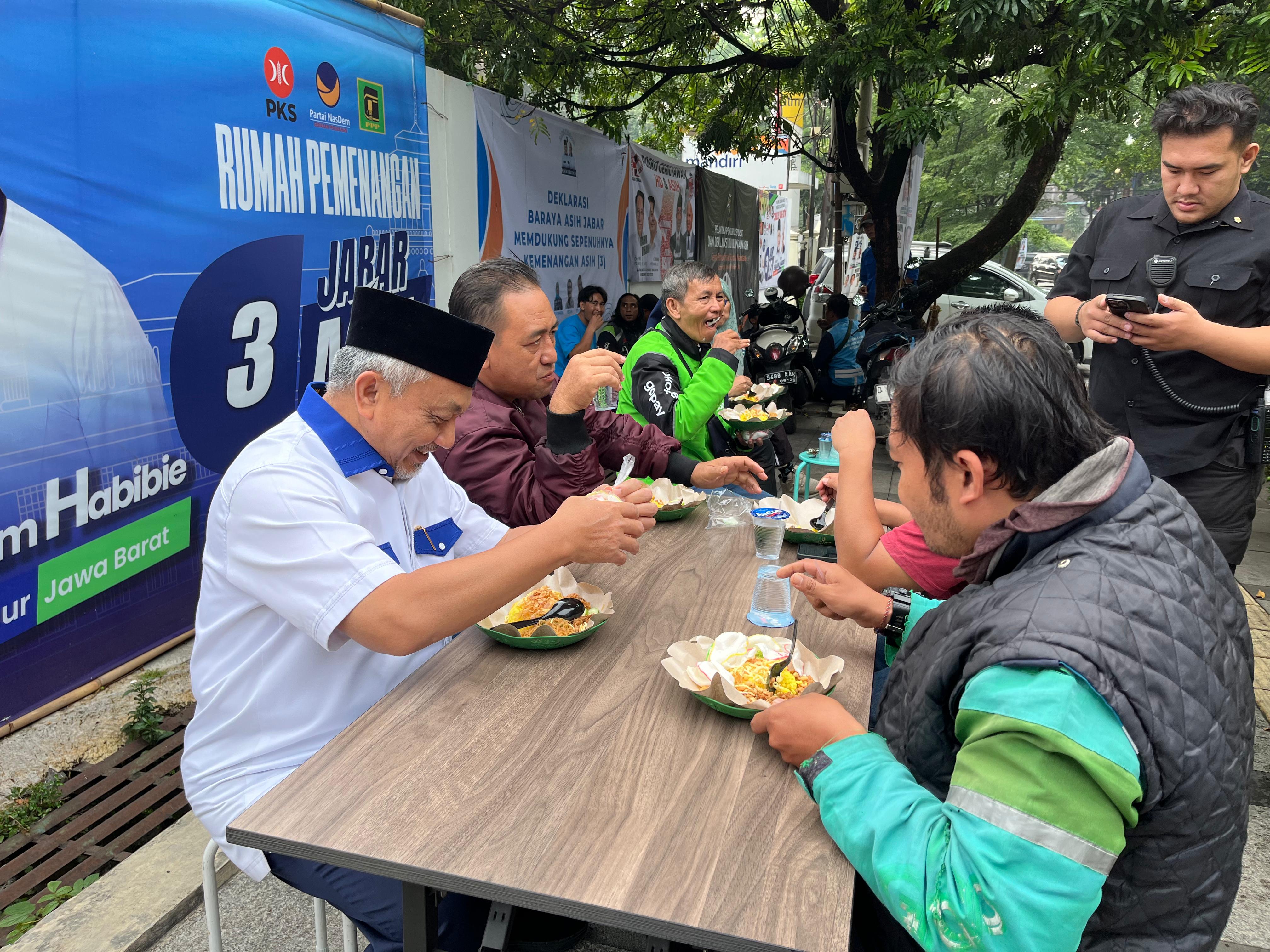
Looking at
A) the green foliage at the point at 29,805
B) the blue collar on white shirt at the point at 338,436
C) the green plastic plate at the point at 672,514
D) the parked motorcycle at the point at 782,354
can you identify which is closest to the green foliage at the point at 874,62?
the parked motorcycle at the point at 782,354

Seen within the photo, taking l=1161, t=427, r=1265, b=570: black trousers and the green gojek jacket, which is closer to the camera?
l=1161, t=427, r=1265, b=570: black trousers

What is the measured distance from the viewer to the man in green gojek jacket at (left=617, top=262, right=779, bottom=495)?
12.3 feet

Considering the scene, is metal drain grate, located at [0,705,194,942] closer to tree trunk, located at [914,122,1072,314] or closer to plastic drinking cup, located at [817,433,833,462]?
plastic drinking cup, located at [817,433,833,462]

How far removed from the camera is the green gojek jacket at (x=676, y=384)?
3.75m

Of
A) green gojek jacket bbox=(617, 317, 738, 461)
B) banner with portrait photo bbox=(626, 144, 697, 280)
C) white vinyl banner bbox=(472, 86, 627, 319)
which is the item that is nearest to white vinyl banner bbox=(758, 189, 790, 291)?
banner with portrait photo bbox=(626, 144, 697, 280)

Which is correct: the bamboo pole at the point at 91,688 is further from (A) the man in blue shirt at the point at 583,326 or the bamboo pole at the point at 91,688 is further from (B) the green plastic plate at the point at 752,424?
(A) the man in blue shirt at the point at 583,326

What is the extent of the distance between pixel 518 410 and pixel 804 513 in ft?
3.32

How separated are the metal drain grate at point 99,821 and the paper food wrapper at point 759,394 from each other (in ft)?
11.8

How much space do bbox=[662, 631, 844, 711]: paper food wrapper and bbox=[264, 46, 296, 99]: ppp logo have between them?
3.41 m

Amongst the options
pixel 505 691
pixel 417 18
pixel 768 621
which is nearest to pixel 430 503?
pixel 505 691

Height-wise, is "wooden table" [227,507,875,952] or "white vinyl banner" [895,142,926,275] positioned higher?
"white vinyl banner" [895,142,926,275]

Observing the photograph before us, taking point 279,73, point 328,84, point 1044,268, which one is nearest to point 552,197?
point 328,84

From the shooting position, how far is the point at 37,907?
7.68ft

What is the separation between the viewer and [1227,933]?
234 cm
